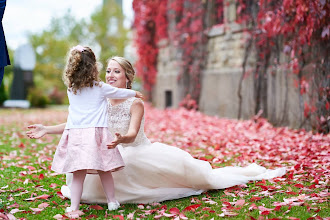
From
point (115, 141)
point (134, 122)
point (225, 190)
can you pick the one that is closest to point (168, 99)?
point (225, 190)

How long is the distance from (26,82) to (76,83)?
55.5ft

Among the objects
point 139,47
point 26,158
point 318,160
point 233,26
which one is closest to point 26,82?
point 139,47

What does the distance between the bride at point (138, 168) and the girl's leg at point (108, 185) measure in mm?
199

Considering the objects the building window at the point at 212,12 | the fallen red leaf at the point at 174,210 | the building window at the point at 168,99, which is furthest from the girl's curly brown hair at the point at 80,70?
the building window at the point at 168,99

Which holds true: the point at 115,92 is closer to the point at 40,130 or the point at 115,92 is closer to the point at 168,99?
the point at 40,130

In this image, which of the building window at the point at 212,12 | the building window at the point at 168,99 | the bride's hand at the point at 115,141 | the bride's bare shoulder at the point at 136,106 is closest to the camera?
the bride's hand at the point at 115,141

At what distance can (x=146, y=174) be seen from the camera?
380 centimetres

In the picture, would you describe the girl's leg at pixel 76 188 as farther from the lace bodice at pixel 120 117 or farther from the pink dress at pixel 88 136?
the lace bodice at pixel 120 117

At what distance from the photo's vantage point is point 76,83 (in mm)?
3457

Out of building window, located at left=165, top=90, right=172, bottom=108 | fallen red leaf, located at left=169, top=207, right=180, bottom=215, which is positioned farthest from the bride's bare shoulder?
building window, located at left=165, top=90, right=172, bottom=108

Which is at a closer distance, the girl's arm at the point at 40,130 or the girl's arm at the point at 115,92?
the girl's arm at the point at 115,92

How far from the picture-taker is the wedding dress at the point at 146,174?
377cm

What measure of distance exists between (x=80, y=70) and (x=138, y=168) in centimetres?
101

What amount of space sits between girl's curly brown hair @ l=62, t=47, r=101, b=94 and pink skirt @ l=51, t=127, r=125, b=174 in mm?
365
